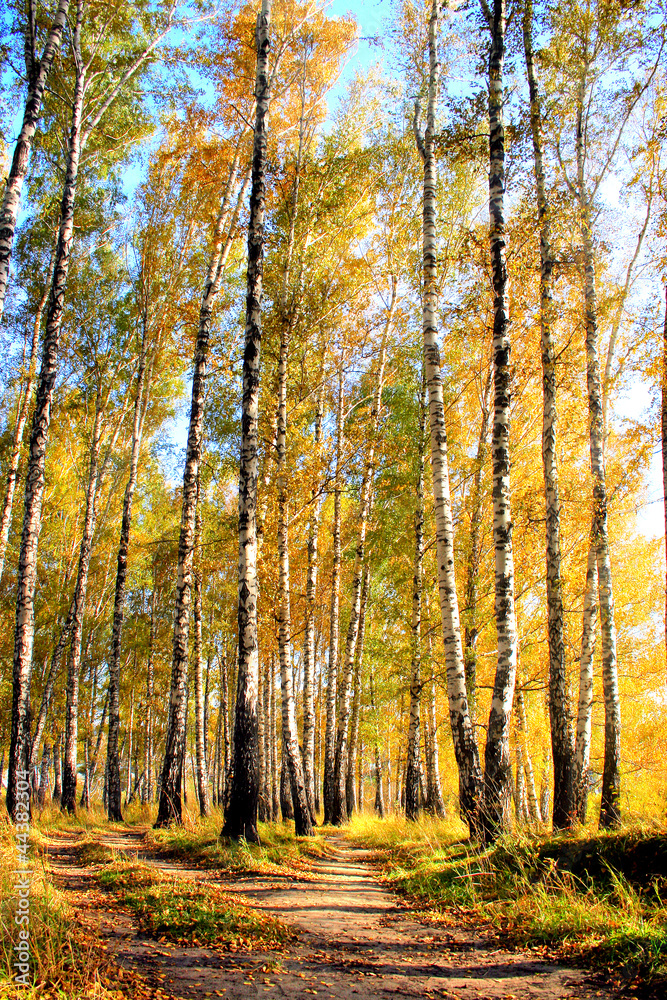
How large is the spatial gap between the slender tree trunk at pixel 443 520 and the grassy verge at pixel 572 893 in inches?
39.4

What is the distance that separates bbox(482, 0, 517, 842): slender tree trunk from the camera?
7.24 meters

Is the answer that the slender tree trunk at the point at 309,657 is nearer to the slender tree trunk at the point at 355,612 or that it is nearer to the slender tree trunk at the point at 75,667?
the slender tree trunk at the point at 355,612

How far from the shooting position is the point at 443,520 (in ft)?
27.3

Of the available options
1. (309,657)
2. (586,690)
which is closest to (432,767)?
(309,657)

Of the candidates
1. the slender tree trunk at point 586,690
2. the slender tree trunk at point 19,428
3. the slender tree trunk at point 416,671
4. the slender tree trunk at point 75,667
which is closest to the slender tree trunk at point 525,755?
the slender tree trunk at point 586,690

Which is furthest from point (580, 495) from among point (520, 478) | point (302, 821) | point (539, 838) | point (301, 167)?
point (301, 167)

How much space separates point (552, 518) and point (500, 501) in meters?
1.92

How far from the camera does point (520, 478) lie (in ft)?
48.2

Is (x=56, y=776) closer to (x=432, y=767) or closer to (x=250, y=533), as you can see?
(x=432, y=767)

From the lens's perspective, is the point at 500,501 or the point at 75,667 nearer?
the point at 500,501

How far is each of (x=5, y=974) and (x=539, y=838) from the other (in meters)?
5.84

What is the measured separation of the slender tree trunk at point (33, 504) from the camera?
29.7 feet

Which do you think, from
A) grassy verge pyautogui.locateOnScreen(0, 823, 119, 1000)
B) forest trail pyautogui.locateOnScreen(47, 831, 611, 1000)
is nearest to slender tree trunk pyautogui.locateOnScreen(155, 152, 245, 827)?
forest trail pyautogui.locateOnScreen(47, 831, 611, 1000)

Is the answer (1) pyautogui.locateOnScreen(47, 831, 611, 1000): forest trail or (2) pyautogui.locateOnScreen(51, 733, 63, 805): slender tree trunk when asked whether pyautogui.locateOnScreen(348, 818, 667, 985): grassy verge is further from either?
(2) pyautogui.locateOnScreen(51, 733, 63, 805): slender tree trunk
